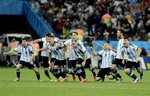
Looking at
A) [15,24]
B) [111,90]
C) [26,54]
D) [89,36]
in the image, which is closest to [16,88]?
[111,90]

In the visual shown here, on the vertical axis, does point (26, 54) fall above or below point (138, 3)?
below

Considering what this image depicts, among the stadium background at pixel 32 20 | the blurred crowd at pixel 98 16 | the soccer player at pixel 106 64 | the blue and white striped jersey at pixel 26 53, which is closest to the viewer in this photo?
the blue and white striped jersey at pixel 26 53

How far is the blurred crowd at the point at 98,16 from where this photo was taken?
45.5 m

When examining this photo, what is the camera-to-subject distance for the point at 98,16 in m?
47.1

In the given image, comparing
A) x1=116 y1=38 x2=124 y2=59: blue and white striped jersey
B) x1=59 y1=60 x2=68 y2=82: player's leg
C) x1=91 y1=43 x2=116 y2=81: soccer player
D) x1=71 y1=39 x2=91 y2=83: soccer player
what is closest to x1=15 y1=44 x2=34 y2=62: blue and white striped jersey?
x1=59 y1=60 x2=68 y2=82: player's leg

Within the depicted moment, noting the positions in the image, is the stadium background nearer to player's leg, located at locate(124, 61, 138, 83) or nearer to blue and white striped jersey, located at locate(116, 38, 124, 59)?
blue and white striped jersey, located at locate(116, 38, 124, 59)

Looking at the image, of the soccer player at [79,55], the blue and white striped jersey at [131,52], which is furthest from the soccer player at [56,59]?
the blue and white striped jersey at [131,52]

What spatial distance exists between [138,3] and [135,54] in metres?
19.1

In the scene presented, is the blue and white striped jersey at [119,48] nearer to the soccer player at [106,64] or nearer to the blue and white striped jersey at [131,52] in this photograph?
the blue and white striped jersey at [131,52]

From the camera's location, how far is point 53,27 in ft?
155

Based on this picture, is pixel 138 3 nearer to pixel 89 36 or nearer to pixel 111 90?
pixel 89 36

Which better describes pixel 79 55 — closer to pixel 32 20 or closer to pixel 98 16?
pixel 98 16

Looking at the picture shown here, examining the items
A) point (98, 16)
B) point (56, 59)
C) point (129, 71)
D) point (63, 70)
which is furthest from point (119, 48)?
point (98, 16)

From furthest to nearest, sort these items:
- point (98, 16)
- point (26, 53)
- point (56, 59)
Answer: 1. point (98, 16)
2. point (26, 53)
3. point (56, 59)
